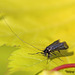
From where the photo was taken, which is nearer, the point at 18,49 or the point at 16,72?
the point at 16,72

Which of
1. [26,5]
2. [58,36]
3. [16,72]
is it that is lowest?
[16,72]

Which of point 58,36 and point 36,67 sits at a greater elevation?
point 58,36

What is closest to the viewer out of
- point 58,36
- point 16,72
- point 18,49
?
point 16,72

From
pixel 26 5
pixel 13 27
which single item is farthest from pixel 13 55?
pixel 26 5

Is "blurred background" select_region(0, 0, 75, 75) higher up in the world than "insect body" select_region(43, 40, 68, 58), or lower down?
higher up

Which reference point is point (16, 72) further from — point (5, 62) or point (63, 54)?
point (63, 54)

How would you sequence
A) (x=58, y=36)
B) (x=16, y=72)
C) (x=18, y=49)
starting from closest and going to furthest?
(x=16, y=72) → (x=18, y=49) → (x=58, y=36)

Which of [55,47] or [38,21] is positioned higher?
[38,21]

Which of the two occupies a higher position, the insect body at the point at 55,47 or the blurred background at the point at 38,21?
the blurred background at the point at 38,21
